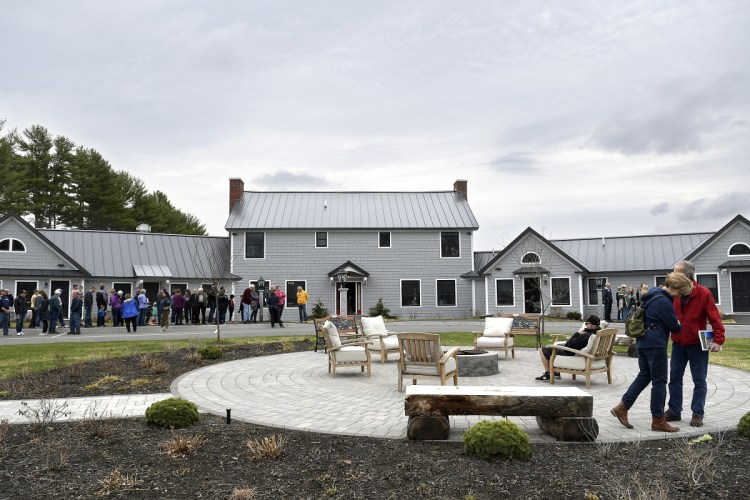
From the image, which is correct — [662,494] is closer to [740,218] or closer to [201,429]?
[201,429]

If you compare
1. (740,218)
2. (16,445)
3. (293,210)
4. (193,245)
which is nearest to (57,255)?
(193,245)

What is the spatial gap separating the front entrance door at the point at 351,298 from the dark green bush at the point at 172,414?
28.0 m

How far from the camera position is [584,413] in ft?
20.4

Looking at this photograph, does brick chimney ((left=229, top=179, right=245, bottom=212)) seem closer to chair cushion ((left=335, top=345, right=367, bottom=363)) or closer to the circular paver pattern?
the circular paver pattern

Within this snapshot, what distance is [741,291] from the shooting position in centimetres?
3133

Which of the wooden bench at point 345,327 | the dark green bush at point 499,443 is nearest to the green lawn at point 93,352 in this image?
the wooden bench at point 345,327

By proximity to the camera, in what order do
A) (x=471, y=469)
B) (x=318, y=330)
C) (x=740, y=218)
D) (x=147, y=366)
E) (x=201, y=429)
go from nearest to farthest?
(x=471, y=469)
(x=201, y=429)
(x=147, y=366)
(x=318, y=330)
(x=740, y=218)

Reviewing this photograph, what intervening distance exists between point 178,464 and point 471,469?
9.00 feet

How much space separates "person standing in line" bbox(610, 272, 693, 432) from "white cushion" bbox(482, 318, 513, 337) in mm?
6445

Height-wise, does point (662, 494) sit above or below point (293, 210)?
below

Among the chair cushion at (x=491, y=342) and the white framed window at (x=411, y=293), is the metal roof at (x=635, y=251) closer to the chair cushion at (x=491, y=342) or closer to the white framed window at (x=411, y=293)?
the white framed window at (x=411, y=293)

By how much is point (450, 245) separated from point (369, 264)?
5215 millimetres

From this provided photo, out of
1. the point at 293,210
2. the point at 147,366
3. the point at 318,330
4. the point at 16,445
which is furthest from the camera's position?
the point at 293,210

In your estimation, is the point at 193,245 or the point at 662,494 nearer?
the point at 662,494
